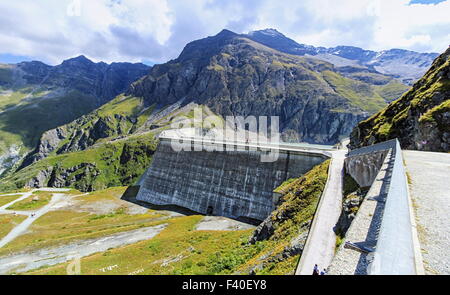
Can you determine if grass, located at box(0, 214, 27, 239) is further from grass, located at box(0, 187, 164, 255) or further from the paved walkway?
the paved walkway

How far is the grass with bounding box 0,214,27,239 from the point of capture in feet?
166

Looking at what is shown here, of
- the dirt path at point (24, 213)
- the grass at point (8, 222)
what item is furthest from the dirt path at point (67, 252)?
the grass at point (8, 222)

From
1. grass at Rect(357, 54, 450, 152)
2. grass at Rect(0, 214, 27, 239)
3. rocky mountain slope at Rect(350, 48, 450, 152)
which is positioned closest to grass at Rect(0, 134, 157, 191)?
grass at Rect(0, 214, 27, 239)

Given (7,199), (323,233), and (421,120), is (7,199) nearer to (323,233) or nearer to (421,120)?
(323,233)

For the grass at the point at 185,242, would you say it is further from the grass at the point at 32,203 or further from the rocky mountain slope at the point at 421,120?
the grass at the point at 32,203

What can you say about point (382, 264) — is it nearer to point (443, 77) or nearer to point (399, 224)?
point (399, 224)

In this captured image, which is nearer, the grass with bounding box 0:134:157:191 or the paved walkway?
the paved walkway

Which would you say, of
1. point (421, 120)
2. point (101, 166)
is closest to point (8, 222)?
point (421, 120)

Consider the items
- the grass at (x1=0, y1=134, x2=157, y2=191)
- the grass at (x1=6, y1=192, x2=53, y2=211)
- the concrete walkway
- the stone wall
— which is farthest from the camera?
the grass at (x1=0, y1=134, x2=157, y2=191)

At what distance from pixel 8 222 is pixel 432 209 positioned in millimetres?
77889

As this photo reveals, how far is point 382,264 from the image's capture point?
14.6 feet

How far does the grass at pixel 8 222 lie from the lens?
166ft

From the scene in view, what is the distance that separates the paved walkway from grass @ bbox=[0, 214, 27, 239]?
2672 inches
